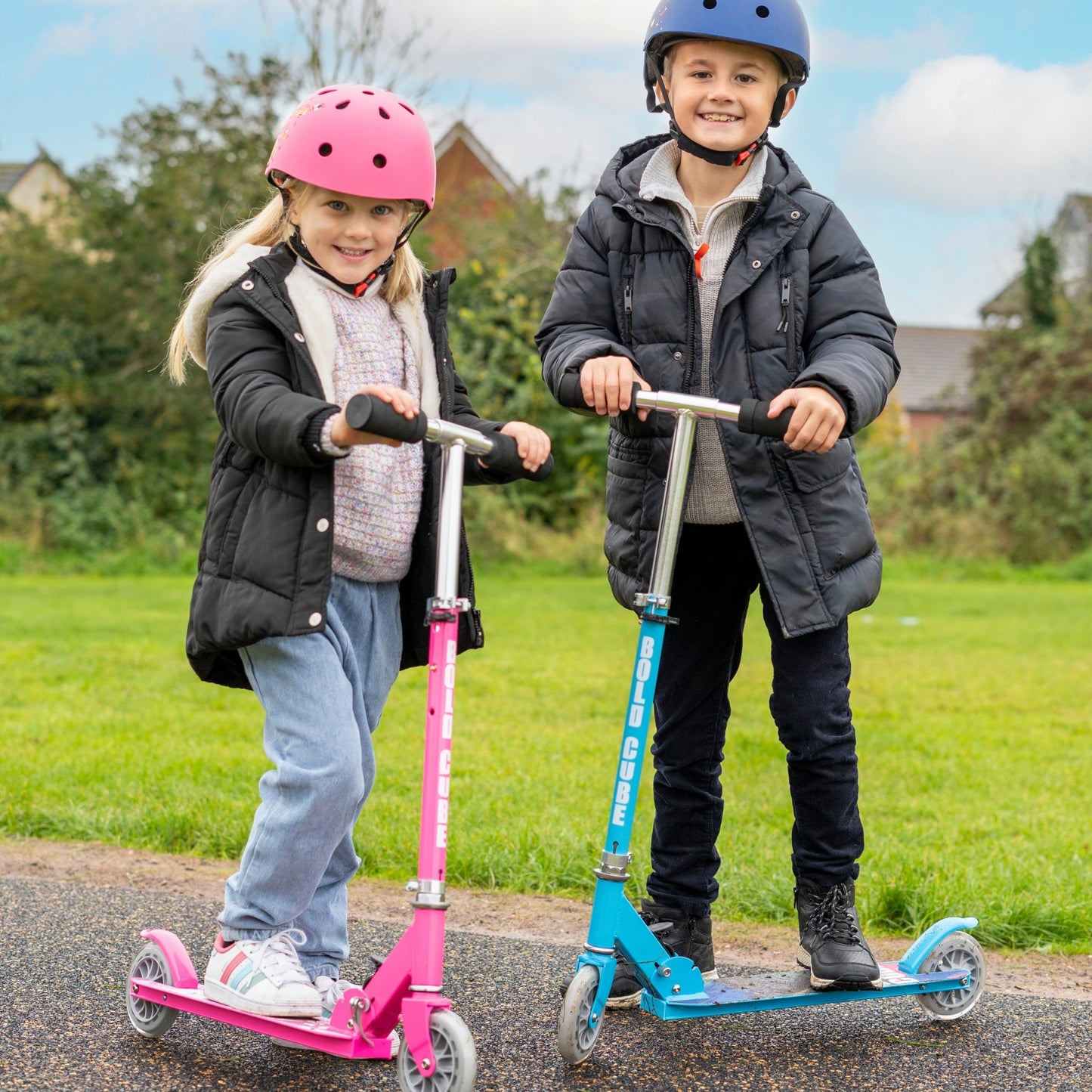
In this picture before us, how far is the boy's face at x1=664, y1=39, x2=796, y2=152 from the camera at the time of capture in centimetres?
293

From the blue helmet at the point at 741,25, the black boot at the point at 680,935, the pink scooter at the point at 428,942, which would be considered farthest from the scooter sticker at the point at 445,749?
the blue helmet at the point at 741,25

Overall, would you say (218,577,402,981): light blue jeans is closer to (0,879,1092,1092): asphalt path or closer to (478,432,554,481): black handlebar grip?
(0,879,1092,1092): asphalt path

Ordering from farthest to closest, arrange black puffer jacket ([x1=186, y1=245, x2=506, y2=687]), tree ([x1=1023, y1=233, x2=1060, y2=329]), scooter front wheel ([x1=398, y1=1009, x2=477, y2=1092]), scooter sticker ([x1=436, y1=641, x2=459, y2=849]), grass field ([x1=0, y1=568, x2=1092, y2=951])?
tree ([x1=1023, y1=233, x2=1060, y2=329]), grass field ([x1=0, y1=568, x2=1092, y2=951]), black puffer jacket ([x1=186, y1=245, x2=506, y2=687]), scooter sticker ([x1=436, y1=641, x2=459, y2=849]), scooter front wheel ([x1=398, y1=1009, x2=477, y2=1092])

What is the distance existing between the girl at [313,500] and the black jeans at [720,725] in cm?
53

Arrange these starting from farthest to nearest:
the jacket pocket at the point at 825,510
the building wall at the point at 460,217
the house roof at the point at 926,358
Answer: the house roof at the point at 926,358
the building wall at the point at 460,217
the jacket pocket at the point at 825,510

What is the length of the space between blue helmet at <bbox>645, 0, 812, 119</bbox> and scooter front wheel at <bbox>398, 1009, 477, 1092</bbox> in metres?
1.97

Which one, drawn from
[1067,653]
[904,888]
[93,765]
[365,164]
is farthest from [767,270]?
[1067,653]

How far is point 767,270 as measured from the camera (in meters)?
2.94

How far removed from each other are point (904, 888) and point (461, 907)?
125 centimetres

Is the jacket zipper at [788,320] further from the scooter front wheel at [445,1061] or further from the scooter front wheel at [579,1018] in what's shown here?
the scooter front wheel at [445,1061]

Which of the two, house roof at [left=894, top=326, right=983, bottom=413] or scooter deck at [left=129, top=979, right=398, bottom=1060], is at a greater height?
house roof at [left=894, top=326, right=983, bottom=413]

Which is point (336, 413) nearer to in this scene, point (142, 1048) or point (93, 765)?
Answer: point (142, 1048)

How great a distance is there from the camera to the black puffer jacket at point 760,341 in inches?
114

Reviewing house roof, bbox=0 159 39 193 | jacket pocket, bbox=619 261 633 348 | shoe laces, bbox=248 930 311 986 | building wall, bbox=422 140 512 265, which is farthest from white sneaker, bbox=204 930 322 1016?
house roof, bbox=0 159 39 193
